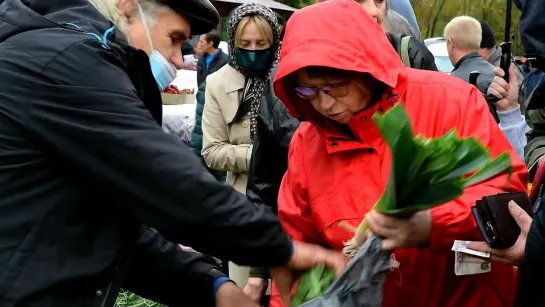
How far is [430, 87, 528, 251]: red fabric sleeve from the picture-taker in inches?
95.2

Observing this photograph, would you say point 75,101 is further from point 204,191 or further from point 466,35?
point 466,35

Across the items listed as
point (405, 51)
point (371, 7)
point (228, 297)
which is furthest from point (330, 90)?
point (371, 7)

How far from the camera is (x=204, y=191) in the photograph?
7.30ft

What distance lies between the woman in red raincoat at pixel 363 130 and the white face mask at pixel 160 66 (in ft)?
1.24

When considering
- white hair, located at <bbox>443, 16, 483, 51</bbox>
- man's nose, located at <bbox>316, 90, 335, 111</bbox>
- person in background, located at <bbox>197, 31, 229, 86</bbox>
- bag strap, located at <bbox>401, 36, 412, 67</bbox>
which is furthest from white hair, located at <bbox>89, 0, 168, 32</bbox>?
person in background, located at <bbox>197, 31, 229, 86</bbox>

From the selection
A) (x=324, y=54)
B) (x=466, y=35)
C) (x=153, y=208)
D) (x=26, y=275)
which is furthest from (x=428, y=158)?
(x=466, y=35)

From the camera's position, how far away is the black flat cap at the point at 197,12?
→ 2570mm

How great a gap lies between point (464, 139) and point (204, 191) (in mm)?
745

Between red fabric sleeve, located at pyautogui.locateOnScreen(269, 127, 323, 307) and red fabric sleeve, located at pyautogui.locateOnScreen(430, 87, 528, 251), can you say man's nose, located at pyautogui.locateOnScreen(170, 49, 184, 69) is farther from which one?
red fabric sleeve, located at pyautogui.locateOnScreen(430, 87, 528, 251)

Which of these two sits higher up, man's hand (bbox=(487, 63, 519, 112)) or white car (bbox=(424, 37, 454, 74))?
man's hand (bbox=(487, 63, 519, 112))

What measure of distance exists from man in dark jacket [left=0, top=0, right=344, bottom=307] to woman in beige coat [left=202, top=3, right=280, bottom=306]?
2402 millimetres

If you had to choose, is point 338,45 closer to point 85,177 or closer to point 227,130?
point 85,177

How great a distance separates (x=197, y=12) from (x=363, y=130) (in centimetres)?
66

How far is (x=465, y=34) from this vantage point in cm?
650
